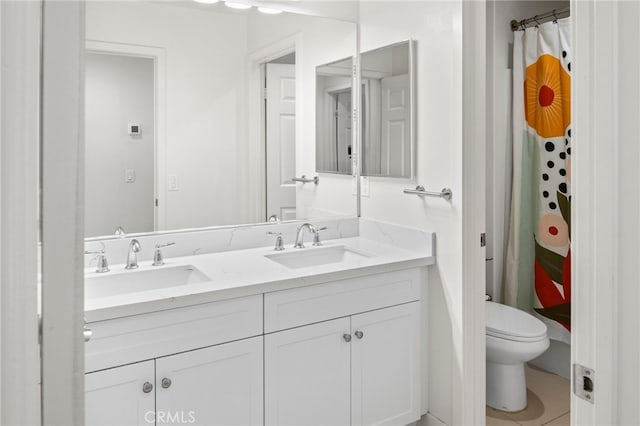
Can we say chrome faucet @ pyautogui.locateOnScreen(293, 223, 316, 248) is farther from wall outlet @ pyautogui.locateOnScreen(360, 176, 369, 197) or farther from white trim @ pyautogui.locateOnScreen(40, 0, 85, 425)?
white trim @ pyautogui.locateOnScreen(40, 0, 85, 425)

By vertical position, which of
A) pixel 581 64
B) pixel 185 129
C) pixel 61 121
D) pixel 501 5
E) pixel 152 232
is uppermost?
pixel 501 5

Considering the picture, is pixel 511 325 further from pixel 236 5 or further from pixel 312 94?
pixel 236 5

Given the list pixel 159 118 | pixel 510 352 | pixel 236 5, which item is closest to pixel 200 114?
pixel 159 118

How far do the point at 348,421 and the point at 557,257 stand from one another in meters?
1.65

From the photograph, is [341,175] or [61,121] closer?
[61,121]

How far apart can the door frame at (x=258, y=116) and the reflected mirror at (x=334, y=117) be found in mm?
248

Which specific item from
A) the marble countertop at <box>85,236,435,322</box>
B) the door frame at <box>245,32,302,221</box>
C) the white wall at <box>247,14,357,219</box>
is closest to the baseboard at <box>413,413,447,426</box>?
the marble countertop at <box>85,236,435,322</box>

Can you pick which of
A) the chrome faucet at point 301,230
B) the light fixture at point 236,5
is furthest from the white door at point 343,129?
the light fixture at point 236,5

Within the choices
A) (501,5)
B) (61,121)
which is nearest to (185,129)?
(61,121)

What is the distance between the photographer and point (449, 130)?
6.64 feet

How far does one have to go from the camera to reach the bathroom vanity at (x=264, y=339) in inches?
57.2

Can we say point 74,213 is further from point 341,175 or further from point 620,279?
point 341,175

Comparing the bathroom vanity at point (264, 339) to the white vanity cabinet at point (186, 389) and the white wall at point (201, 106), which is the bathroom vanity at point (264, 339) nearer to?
the white vanity cabinet at point (186, 389)

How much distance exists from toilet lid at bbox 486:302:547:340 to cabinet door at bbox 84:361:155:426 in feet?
5.32
